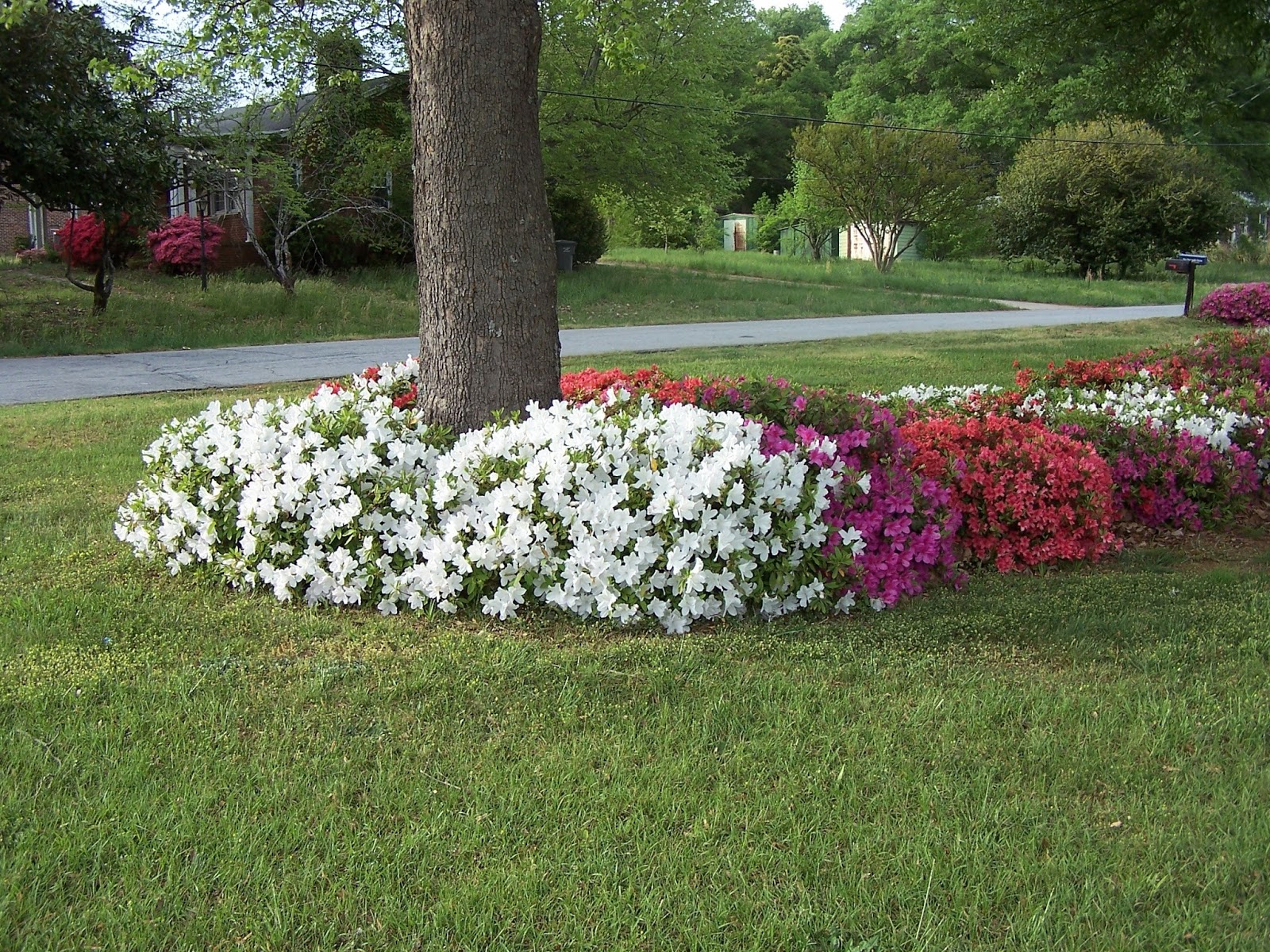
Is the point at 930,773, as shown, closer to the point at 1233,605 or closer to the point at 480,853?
the point at 480,853

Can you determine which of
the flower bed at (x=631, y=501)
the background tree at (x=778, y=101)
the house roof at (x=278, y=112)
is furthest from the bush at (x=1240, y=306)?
the background tree at (x=778, y=101)

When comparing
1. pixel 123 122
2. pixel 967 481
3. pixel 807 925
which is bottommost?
pixel 807 925

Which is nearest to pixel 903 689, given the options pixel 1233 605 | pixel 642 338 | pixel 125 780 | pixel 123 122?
pixel 1233 605

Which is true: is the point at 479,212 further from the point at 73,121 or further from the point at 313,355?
the point at 73,121

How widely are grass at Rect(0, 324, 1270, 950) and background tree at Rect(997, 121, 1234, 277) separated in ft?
101

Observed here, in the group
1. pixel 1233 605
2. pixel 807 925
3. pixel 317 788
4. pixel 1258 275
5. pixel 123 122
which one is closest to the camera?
pixel 807 925

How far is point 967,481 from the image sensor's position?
15.9 ft

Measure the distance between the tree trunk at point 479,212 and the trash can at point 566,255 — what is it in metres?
19.9

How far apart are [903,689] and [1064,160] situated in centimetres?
3276

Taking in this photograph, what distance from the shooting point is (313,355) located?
12.7m

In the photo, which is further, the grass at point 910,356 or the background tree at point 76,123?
the background tree at point 76,123

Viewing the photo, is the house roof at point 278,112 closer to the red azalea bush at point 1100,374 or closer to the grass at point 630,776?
the red azalea bush at point 1100,374

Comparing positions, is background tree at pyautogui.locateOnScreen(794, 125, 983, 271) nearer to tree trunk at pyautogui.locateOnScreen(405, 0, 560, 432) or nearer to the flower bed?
the flower bed

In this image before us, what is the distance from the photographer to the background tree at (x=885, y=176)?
30406mm
